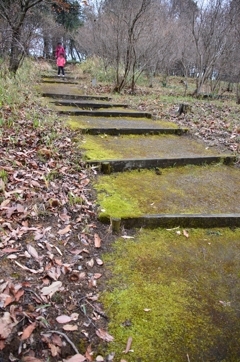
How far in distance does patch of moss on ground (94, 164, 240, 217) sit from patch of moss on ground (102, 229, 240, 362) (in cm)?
31

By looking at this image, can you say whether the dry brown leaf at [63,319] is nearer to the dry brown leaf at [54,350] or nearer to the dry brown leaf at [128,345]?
the dry brown leaf at [54,350]

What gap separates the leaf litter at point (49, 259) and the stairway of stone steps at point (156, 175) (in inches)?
10.0

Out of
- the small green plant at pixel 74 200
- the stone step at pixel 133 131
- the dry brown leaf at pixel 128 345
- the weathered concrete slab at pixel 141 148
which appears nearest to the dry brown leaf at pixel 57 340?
the dry brown leaf at pixel 128 345

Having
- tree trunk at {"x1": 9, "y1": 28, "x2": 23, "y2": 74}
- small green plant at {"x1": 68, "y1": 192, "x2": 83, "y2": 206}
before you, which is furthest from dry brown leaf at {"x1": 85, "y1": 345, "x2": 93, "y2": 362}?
tree trunk at {"x1": 9, "y1": 28, "x2": 23, "y2": 74}

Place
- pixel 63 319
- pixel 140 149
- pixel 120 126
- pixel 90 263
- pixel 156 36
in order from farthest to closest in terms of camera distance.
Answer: pixel 156 36 < pixel 120 126 < pixel 140 149 < pixel 90 263 < pixel 63 319

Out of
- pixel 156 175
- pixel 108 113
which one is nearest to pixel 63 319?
pixel 156 175

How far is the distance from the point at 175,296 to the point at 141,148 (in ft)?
8.97

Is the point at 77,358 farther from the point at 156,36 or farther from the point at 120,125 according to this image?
the point at 156,36

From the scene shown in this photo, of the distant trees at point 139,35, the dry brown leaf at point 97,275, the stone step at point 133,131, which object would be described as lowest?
the dry brown leaf at point 97,275

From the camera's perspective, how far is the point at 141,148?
169 inches

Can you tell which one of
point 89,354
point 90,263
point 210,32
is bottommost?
point 89,354

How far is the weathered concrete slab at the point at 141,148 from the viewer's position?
3787 mm

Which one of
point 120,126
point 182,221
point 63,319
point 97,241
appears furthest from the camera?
point 120,126

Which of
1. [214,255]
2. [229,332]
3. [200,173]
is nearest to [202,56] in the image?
[200,173]
